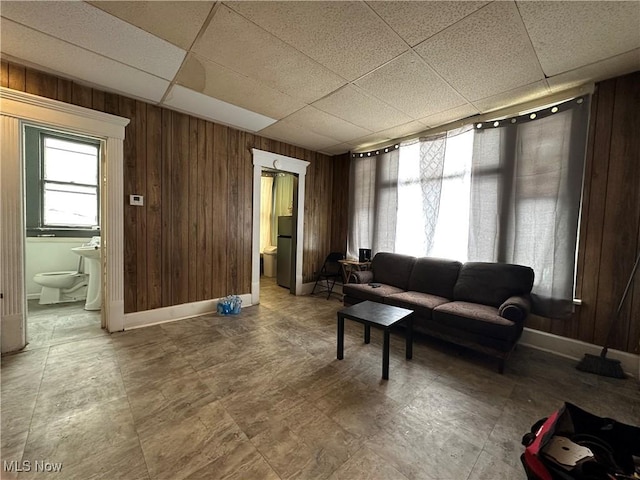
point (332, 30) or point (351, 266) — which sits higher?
point (332, 30)

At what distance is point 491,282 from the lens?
2.69 m

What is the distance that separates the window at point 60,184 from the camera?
3.78 metres

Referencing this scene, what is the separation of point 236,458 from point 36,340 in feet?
8.57

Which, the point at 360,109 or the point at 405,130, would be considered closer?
the point at 360,109

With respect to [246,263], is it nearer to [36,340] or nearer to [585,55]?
[36,340]

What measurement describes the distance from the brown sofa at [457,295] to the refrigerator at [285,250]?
66.3 inches

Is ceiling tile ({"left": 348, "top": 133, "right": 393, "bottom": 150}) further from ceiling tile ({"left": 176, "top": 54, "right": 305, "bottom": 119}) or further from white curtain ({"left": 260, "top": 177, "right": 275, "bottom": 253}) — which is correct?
white curtain ({"left": 260, "top": 177, "right": 275, "bottom": 253})

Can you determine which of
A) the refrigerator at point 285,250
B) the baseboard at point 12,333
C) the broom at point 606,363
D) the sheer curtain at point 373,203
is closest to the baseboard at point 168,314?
the baseboard at point 12,333

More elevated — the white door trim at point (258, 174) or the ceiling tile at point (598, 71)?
the ceiling tile at point (598, 71)

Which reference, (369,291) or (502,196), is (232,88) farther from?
(502,196)

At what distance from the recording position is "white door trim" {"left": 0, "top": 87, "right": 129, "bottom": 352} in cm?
219

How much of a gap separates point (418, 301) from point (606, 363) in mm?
1539

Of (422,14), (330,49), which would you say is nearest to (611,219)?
(422,14)

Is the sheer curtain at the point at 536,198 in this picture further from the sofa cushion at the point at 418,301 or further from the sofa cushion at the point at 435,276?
the sofa cushion at the point at 418,301
